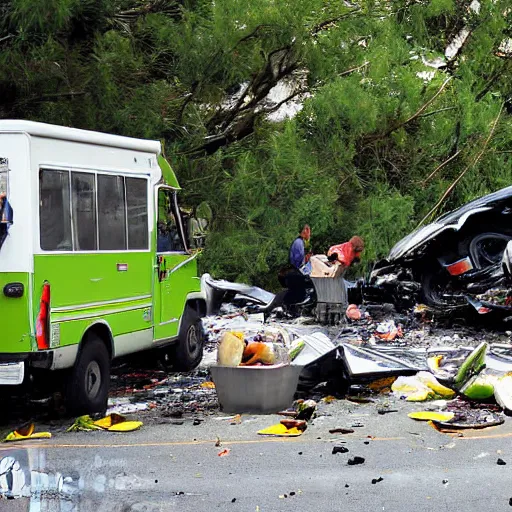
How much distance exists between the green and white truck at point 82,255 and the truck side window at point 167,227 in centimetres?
1

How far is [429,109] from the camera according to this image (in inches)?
765

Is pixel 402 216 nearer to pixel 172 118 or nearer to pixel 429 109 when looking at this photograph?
pixel 429 109

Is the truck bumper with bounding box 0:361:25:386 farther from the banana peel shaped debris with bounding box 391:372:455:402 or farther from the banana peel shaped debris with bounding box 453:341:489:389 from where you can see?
the banana peel shaped debris with bounding box 453:341:489:389

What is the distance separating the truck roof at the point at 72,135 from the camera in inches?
324

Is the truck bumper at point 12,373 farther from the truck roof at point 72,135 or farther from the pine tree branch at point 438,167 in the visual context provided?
the pine tree branch at point 438,167

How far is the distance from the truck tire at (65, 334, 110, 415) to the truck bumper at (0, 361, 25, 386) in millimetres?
684

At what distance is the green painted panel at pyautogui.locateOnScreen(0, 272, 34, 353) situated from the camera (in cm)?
817

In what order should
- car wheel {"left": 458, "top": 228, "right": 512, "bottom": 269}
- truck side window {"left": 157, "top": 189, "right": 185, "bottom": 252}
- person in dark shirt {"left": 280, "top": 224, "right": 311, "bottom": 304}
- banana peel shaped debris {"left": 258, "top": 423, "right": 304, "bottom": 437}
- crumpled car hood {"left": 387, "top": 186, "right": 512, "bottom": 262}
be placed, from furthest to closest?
1. person in dark shirt {"left": 280, "top": 224, "right": 311, "bottom": 304}
2. car wheel {"left": 458, "top": 228, "right": 512, "bottom": 269}
3. crumpled car hood {"left": 387, "top": 186, "right": 512, "bottom": 262}
4. truck side window {"left": 157, "top": 189, "right": 185, "bottom": 252}
5. banana peel shaped debris {"left": 258, "top": 423, "right": 304, "bottom": 437}

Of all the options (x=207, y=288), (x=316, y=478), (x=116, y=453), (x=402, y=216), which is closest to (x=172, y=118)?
(x=207, y=288)

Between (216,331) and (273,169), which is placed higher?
(273,169)

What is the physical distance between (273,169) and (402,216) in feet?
11.7

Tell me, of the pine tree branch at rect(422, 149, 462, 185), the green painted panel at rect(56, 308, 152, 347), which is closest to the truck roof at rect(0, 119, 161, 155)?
the green painted panel at rect(56, 308, 152, 347)

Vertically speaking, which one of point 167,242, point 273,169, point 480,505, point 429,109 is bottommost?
point 480,505

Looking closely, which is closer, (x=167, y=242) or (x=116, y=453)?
(x=116, y=453)
